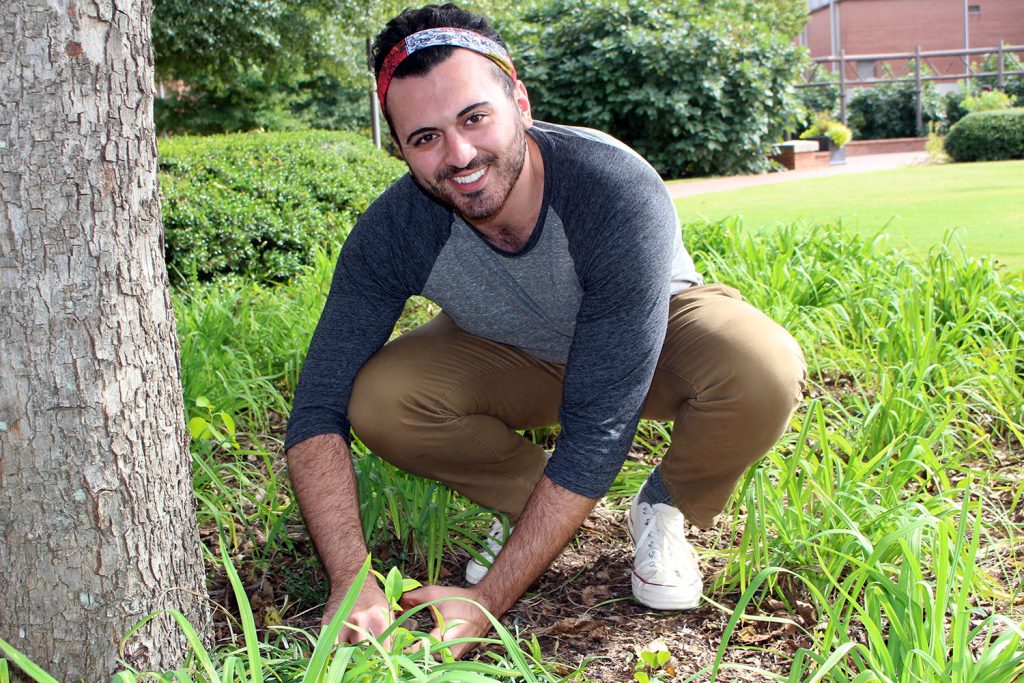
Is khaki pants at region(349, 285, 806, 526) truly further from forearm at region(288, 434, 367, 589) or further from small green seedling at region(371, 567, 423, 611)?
small green seedling at region(371, 567, 423, 611)

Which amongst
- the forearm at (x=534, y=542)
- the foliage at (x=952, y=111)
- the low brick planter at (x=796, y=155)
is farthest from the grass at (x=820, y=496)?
the foliage at (x=952, y=111)

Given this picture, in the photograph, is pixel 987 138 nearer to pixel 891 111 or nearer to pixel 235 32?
pixel 235 32

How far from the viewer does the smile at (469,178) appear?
Answer: 82.3 inches

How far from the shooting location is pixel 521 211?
224 cm

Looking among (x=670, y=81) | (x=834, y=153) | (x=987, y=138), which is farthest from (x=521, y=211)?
(x=834, y=153)

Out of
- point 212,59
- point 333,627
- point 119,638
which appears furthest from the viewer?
point 212,59

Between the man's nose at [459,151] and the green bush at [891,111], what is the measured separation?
22429 millimetres

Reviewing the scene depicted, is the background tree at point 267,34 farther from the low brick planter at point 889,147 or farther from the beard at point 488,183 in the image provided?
the low brick planter at point 889,147

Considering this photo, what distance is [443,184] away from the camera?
6.92 feet

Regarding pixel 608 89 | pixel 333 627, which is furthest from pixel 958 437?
pixel 608 89

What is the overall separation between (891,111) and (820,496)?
22771 mm

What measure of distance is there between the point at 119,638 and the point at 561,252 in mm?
1207

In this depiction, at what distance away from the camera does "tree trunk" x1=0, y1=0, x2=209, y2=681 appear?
1561 millimetres

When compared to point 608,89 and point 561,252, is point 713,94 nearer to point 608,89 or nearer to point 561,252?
point 608,89
